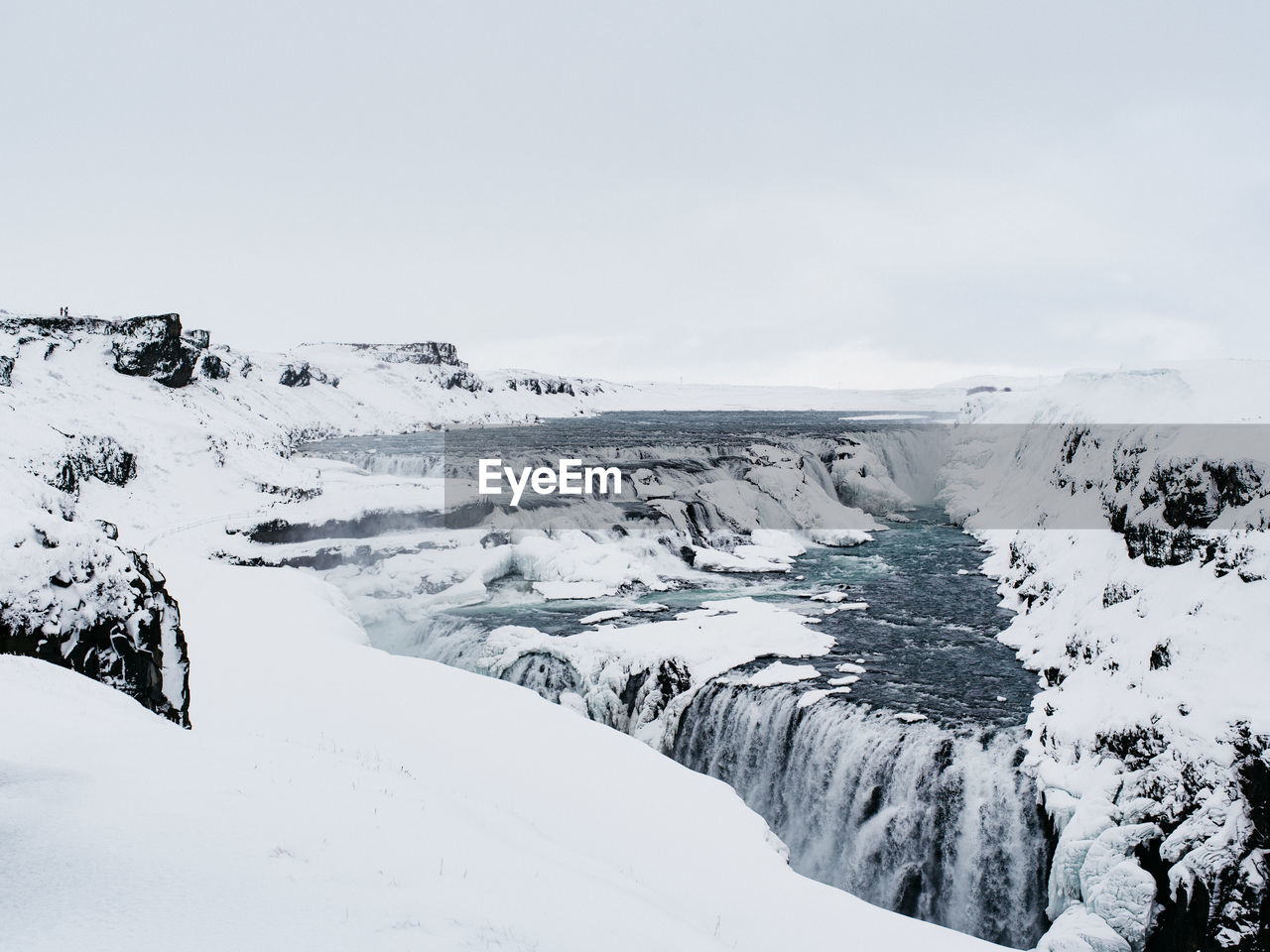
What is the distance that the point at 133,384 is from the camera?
1521 inches

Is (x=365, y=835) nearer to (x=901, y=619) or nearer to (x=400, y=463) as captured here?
(x=901, y=619)

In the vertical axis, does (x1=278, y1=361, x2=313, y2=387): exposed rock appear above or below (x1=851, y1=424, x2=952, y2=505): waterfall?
above

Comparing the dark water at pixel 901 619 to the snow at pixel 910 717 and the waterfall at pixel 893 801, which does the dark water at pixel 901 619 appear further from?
the waterfall at pixel 893 801

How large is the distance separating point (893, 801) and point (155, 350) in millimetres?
43132

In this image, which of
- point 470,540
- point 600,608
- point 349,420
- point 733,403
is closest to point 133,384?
point 470,540

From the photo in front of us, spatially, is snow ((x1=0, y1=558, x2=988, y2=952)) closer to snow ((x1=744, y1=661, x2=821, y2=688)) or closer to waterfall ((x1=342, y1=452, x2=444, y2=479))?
snow ((x1=744, y1=661, x2=821, y2=688))

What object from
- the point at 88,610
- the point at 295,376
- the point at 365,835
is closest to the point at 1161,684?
the point at 365,835

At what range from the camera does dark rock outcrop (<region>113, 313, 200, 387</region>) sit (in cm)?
3988

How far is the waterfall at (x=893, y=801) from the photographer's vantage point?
34.8ft

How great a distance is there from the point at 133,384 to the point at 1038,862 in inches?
1697

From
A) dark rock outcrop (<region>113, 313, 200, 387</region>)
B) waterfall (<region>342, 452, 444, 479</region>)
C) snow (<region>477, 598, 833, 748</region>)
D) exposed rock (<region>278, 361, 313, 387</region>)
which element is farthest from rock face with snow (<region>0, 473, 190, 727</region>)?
exposed rock (<region>278, 361, 313, 387</region>)

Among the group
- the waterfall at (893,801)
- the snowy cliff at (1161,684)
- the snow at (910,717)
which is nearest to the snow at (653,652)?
the waterfall at (893,801)

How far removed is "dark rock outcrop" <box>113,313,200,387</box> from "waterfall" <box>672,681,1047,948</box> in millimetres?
38578

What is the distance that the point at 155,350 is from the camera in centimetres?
4069
